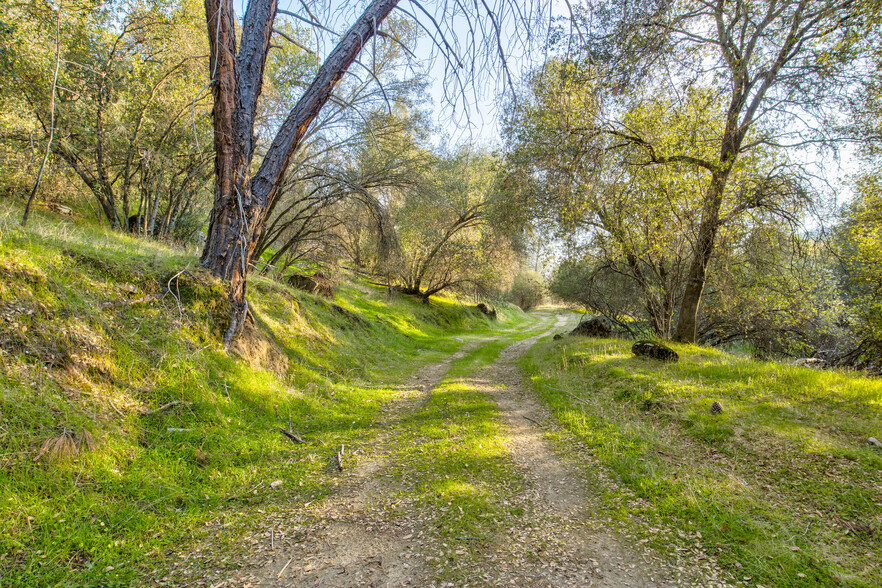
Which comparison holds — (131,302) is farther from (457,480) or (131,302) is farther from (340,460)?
(457,480)

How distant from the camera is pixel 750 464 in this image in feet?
13.9

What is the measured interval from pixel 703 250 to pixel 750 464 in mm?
7253

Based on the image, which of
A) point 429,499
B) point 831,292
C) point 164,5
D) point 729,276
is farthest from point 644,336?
point 164,5

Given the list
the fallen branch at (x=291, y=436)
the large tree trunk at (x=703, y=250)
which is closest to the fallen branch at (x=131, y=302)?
the fallen branch at (x=291, y=436)

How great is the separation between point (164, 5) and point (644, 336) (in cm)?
1954

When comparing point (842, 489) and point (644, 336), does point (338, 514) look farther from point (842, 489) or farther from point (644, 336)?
point (644, 336)

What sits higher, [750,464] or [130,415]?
[750,464]

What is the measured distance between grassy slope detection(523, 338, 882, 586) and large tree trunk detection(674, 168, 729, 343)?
370 centimetres

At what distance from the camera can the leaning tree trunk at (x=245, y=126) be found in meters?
5.28

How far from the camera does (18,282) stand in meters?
3.80

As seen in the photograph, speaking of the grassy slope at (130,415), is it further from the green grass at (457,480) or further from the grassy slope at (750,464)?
the grassy slope at (750,464)

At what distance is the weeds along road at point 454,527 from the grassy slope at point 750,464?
0.45m

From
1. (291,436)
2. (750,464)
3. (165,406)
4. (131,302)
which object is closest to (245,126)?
(131,302)

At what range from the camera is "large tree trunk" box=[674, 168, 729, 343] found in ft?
29.7
